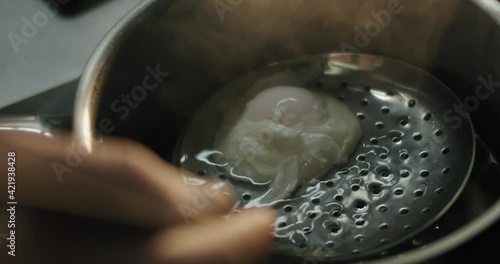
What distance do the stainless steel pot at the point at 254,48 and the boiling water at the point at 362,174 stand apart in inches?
1.1

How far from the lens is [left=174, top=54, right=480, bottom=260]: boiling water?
26.5 inches

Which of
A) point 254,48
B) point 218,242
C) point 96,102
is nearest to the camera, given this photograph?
point 218,242

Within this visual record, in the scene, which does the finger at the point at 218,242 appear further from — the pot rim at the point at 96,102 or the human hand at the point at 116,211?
the pot rim at the point at 96,102

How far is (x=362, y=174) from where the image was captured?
72 centimetres

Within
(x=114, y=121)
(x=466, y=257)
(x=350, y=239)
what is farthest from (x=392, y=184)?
(x=114, y=121)

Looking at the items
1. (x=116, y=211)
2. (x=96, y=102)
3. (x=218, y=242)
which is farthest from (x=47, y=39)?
(x=218, y=242)

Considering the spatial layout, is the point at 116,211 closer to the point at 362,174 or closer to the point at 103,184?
the point at 103,184

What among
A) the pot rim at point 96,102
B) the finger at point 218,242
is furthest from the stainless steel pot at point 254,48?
the finger at point 218,242

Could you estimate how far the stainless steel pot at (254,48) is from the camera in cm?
71

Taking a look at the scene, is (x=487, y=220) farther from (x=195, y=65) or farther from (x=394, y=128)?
(x=195, y=65)

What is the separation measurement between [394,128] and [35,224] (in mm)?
454

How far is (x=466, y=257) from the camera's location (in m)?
0.50

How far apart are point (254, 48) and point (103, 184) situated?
332mm

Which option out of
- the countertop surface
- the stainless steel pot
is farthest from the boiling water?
the countertop surface
